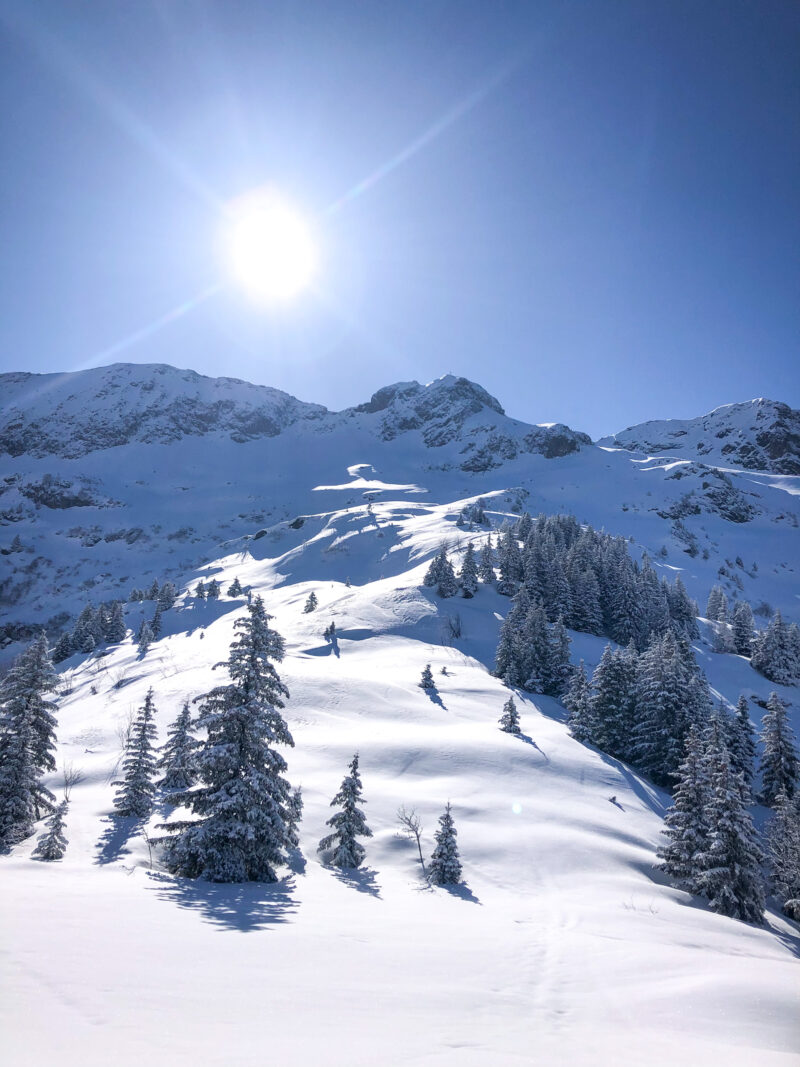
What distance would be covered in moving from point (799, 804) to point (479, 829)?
25.1m

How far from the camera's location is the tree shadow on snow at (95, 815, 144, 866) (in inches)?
655

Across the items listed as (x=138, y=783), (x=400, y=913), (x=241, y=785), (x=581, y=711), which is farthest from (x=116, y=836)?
(x=581, y=711)

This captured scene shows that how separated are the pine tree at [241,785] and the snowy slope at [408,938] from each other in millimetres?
991

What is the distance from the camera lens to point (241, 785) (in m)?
15.6

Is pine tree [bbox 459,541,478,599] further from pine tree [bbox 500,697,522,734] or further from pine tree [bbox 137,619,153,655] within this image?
pine tree [bbox 137,619,153,655]

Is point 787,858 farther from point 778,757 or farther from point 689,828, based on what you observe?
point 778,757

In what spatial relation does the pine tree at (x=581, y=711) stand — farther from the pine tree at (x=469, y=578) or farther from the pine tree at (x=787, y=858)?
the pine tree at (x=469, y=578)

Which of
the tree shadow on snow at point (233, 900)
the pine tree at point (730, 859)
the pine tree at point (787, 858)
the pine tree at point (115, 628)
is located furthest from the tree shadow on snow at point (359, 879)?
the pine tree at point (115, 628)

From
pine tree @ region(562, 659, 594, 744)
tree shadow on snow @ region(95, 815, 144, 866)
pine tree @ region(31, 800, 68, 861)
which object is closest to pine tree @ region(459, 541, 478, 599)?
pine tree @ region(562, 659, 594, 744)


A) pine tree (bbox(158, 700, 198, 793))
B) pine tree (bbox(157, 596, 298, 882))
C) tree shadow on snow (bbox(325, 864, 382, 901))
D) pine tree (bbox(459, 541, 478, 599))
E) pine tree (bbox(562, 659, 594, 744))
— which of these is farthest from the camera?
pine tree (bbox(459, 541, 478, 599))

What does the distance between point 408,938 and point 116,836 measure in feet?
46.3

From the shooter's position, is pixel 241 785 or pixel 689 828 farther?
pixel 689 828

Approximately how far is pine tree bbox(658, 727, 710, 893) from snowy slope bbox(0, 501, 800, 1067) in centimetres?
141

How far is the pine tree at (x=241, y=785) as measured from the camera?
586 inches
